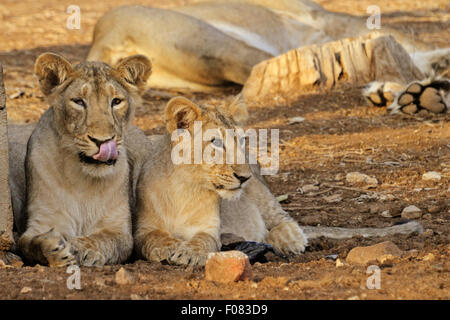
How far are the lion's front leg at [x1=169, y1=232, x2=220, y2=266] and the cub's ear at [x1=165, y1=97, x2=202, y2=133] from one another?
1.89ft

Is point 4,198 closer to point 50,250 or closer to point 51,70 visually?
point 50,250

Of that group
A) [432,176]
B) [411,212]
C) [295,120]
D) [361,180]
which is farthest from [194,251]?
[295,120]

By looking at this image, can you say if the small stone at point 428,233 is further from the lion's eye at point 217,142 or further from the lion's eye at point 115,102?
the lion's eye at point 115,102

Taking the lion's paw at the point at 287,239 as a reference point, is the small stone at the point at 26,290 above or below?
above

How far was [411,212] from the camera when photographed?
5039 millimetres

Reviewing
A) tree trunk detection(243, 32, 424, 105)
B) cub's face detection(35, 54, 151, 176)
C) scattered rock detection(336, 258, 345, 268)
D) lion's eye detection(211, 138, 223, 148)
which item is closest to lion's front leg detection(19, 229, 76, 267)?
cub's face detection(35, 54, 151, 176)

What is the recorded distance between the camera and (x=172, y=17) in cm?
928

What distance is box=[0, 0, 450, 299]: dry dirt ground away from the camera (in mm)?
3305

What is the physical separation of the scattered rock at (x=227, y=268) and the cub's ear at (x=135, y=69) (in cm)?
127

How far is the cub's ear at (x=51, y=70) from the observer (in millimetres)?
4160

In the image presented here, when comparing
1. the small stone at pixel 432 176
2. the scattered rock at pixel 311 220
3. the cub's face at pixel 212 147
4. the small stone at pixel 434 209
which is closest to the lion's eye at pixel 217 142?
the cub's face at pixel 212 147

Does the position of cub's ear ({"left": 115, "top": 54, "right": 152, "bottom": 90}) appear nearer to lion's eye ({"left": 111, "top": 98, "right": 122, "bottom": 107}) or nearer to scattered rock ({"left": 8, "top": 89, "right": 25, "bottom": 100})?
lion's eye ({"left": 111, "top": 98, "right": 122, "bottom": 107})

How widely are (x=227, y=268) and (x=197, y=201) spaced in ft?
3.35
